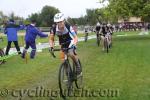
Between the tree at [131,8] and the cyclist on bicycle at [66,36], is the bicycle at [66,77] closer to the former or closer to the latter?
the cyclist on bicycle at [66,36]

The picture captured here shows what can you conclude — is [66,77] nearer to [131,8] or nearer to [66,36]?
[66,36]

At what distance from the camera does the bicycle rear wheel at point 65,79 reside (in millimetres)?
→ 10617

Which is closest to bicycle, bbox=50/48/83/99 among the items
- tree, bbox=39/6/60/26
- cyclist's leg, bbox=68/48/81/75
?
cyclist's leg, bbox=68/48/81/75

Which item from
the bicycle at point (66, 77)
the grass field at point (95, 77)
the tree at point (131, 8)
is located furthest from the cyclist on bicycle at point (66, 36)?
the tree at point (131, 8)

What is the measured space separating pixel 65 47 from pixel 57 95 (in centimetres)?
129

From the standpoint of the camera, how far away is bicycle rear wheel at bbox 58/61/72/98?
10617mm

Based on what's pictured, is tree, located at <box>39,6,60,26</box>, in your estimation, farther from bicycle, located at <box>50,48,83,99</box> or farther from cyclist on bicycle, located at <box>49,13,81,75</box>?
bicycle, located at <box>50,48,83,99</box>

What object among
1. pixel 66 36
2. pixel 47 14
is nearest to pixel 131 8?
pixel 66 36

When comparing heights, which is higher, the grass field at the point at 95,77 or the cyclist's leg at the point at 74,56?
the cyclist's leg at the point at 74,56

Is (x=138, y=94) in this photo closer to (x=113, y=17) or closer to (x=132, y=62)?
(x=132, y=62)

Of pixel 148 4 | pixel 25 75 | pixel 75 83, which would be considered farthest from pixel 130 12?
pixel 75 83

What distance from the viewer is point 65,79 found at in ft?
35.6

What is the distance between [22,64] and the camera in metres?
19.7

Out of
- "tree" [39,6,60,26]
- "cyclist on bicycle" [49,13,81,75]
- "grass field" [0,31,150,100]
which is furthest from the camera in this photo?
"tree" [39,6,60,26]
